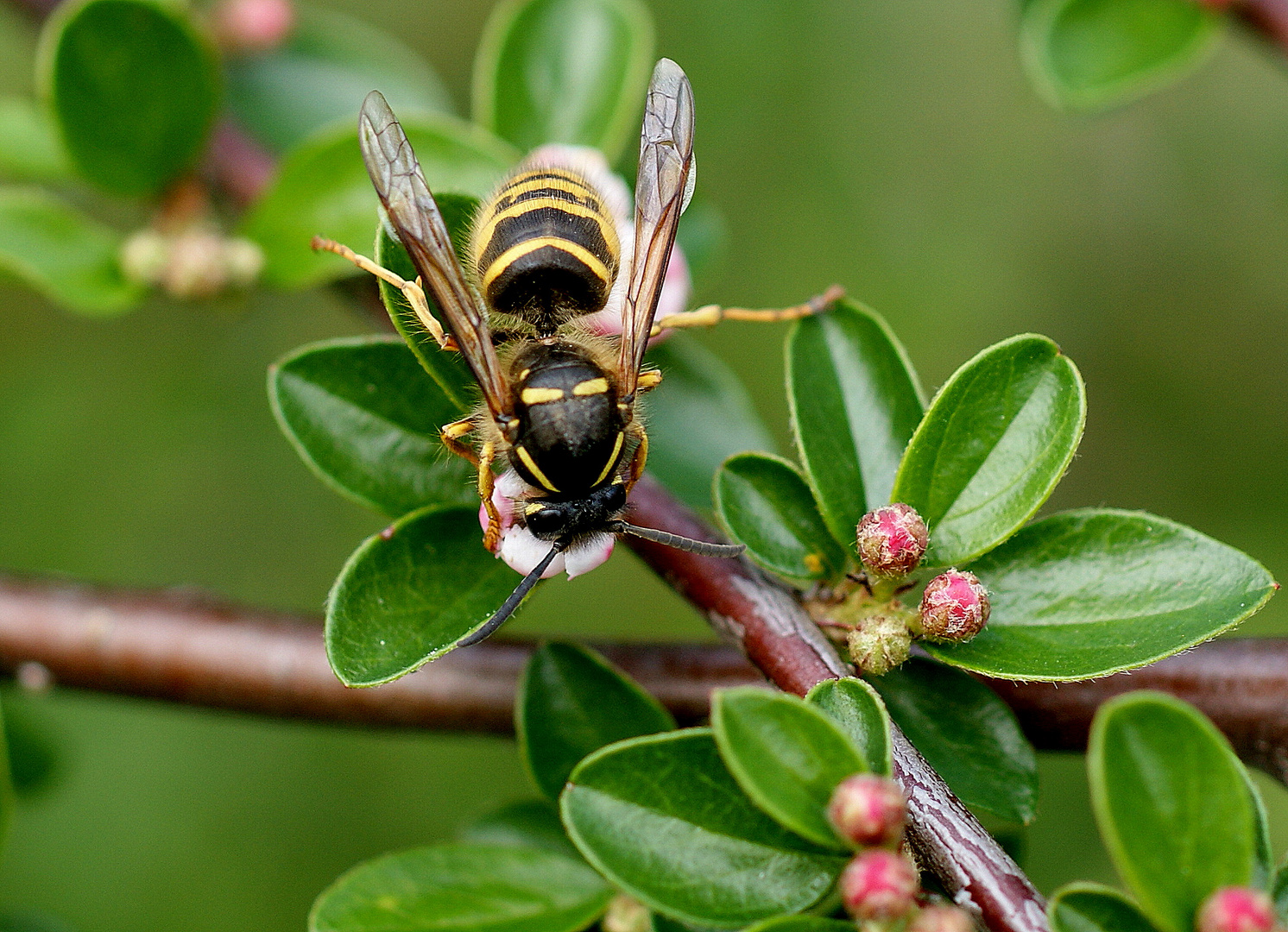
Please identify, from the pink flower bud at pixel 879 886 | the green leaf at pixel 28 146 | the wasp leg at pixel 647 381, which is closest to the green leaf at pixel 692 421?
the wasp leg at pixel 647 381

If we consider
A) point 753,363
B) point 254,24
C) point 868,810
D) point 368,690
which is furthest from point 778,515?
point 753,363

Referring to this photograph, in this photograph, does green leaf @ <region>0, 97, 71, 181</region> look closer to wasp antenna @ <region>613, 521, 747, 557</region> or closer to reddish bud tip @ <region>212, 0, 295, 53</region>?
reddish bud tip @ <region>212, 0, 295, 53</region>

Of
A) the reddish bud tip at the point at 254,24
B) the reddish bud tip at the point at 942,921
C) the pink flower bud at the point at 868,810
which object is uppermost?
the reddish bud tip at the point at 254,24

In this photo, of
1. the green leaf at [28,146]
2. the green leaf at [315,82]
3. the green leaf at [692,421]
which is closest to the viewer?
the green leaf at [692,421]

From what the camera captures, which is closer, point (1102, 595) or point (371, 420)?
point (1102, 595)

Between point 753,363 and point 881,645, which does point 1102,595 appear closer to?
point 881,645

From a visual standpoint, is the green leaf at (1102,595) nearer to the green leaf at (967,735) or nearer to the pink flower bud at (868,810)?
the green leaf at (967,735)

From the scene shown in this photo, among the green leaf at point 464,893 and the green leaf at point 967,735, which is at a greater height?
the green leaf at point 967,735
